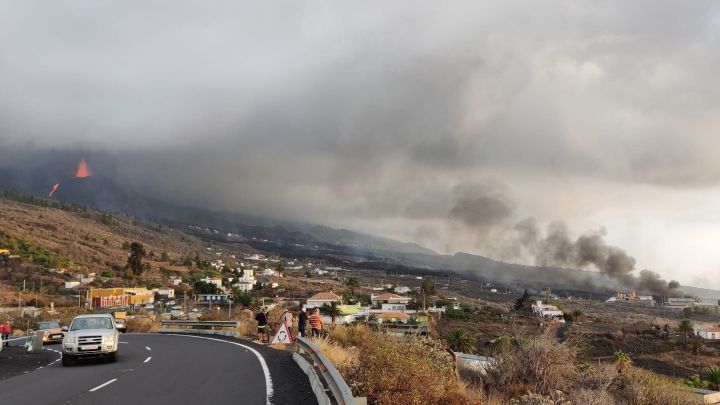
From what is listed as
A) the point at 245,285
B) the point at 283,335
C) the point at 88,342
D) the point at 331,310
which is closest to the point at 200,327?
the point at 283,335

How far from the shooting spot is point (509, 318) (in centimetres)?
10544

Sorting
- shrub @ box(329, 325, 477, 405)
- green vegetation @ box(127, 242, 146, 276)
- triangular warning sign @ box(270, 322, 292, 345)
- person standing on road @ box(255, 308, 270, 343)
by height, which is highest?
shrub @ box(329, 325, 477, 405)

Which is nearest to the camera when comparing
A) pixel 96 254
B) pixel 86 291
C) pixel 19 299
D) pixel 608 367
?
pixel 608 367

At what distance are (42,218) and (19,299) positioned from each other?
96.0m

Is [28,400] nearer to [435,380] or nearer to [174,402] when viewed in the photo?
[174,402]

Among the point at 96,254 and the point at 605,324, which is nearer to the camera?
the point at 605,324

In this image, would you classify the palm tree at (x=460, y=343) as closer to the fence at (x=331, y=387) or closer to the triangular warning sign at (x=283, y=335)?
the triangular warning sign at (x=283, y=335)

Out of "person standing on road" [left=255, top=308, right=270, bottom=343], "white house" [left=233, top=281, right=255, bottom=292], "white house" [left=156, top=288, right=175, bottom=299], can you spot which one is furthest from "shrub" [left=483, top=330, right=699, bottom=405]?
"white house" [left=233, top=281, right=255, bottom=292]

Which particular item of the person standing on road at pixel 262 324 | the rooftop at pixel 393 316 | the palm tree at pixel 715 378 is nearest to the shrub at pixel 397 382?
the person standing on road at pixel 262 324

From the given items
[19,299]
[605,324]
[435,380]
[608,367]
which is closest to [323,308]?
[19,299]

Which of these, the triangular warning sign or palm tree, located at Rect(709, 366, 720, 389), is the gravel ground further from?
palm tree, located at Rect(709, 366, 720, 389)

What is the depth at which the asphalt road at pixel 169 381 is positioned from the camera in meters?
11.1

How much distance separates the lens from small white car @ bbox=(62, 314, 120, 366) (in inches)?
701

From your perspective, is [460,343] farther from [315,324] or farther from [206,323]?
[315,324]
